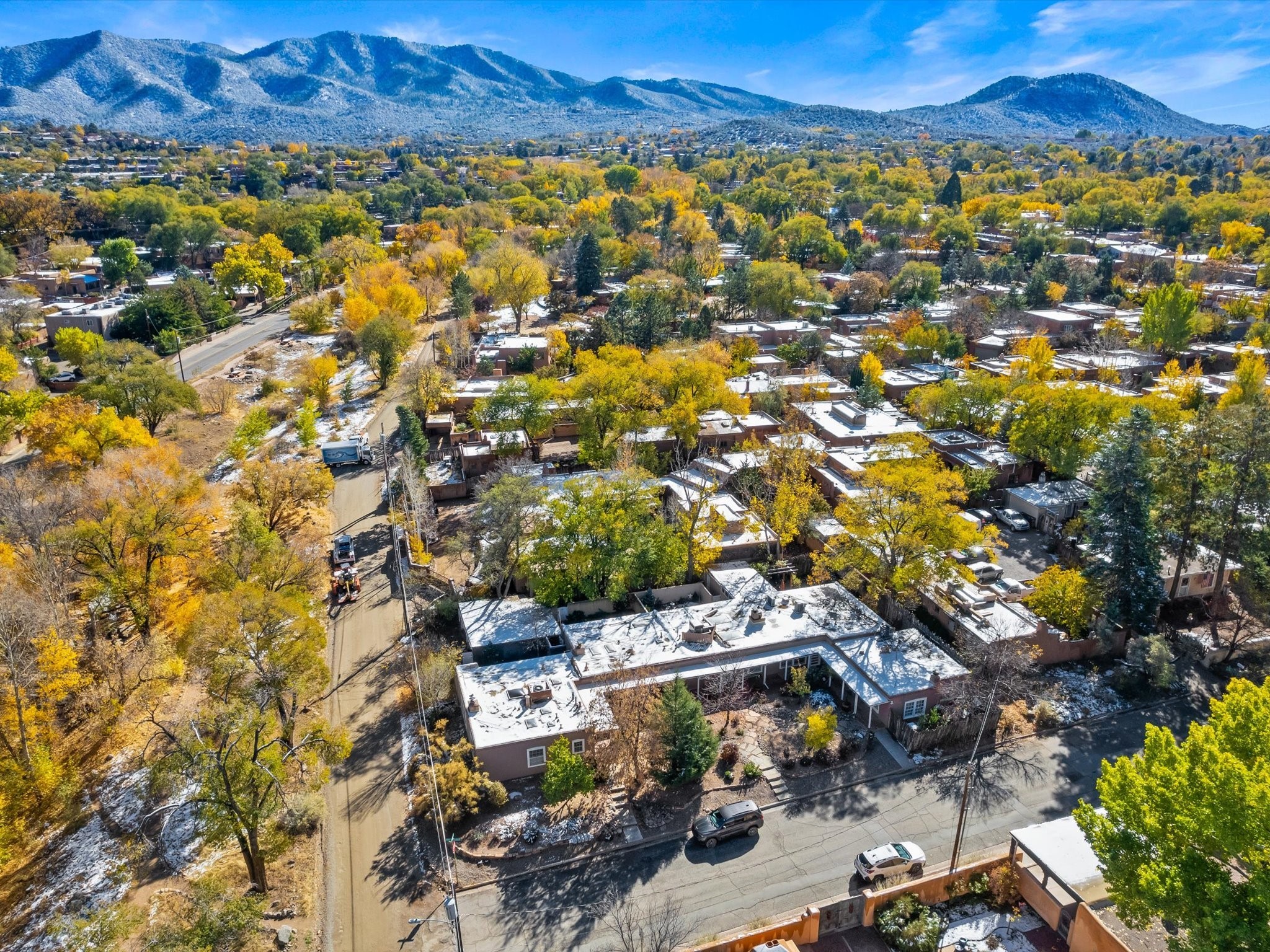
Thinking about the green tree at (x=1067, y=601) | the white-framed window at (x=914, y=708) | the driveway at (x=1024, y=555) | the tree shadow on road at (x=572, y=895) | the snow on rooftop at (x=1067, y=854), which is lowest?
the tree shadow on road at (x=572, y=895)

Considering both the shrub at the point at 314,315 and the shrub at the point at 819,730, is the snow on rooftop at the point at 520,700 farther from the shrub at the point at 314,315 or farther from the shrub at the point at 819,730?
the shrub at the point at 314,315

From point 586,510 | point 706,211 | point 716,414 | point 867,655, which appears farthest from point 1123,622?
point 706,211

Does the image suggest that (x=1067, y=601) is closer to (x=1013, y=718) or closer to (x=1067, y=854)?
(x=1013, y=718)

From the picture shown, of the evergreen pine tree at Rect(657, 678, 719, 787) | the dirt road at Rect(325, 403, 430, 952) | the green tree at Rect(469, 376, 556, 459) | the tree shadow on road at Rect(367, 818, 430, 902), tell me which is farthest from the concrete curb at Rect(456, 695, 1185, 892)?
the green tree at Rect(469, 376, 556, 459)

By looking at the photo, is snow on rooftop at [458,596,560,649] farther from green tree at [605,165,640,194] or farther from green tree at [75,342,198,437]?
green tree at [605,165,640,194]

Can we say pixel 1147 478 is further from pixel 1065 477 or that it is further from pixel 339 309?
pixel 339 309

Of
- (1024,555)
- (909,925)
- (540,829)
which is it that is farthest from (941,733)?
(1024,555)

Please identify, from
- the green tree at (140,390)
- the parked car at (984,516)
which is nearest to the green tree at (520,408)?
the green tree at (140,390)
